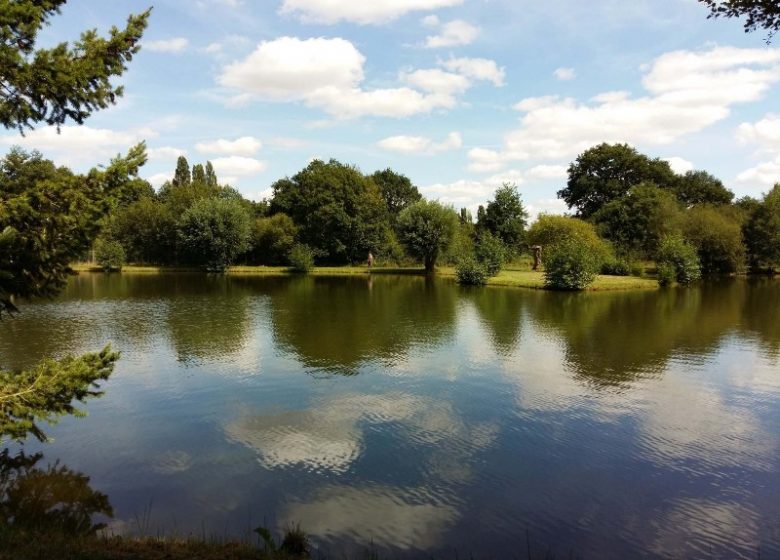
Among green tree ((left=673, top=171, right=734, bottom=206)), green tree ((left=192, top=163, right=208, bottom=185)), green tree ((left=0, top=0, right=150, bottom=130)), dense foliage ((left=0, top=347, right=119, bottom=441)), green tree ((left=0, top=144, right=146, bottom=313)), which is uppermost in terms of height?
green tree ((left=192, top=163, right=208, bottom=185))

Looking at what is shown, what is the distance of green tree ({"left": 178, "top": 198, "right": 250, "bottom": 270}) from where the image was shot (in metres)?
68.6

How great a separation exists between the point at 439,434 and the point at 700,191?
3447 inches

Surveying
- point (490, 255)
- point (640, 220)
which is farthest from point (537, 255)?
point (640, 220)

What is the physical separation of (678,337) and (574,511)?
18.6 m

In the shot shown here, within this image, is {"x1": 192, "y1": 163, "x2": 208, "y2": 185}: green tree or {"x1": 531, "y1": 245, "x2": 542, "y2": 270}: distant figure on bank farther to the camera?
{"x1": 192, "y1": 163, "x2": 208, "y2": 185}: green tree

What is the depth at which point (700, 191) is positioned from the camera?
279ft

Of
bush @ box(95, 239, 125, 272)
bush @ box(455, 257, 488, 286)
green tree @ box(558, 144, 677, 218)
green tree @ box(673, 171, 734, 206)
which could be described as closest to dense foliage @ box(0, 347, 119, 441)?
bush @ box(455, 257, 488, 286)

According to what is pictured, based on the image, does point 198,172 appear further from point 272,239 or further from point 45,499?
point 45,499

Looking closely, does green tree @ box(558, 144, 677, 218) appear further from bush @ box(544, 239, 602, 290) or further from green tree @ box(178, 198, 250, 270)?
green tree @ box(178, 198, 250, 270)

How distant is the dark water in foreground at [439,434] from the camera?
8875 millimetres

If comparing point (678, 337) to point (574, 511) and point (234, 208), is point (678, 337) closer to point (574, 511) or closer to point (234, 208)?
point (574, 511)

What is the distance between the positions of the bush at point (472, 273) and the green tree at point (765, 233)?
36.3 m

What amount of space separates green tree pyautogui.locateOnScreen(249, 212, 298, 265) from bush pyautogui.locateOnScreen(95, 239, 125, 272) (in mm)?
16090

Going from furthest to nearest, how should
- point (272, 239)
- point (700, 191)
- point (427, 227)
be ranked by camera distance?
point (700, 191)
point (272, 239)
point (427, 227)
